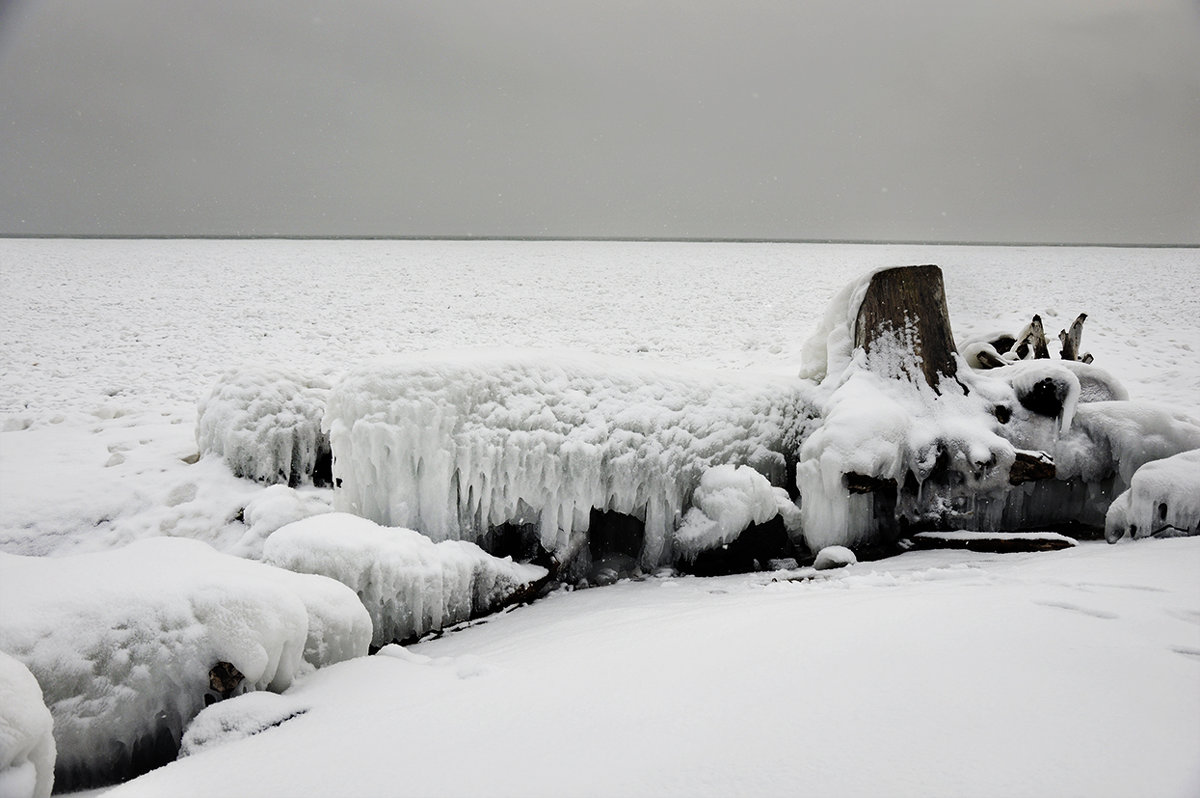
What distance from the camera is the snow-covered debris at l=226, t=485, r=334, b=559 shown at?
5.50 m

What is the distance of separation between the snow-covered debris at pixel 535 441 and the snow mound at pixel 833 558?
0.97 m

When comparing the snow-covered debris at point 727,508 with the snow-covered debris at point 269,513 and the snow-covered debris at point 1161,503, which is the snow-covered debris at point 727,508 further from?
the snow-covered debris at point 269,513

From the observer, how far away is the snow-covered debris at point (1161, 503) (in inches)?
176

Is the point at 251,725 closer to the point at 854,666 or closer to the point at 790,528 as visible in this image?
the point at 854,666

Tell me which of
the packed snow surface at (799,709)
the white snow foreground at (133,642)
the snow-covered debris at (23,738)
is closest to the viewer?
the packed snow surface at (799,709)

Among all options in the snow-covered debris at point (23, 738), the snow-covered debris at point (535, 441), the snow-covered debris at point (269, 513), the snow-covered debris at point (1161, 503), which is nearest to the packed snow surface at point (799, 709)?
the snow-covered debris at point (23, 738)

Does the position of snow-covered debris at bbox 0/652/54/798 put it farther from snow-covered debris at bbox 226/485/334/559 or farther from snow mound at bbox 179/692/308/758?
snow-covered debris at bbox 226/485/334/559

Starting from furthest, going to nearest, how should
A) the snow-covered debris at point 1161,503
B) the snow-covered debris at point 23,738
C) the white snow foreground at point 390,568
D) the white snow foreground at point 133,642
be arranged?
the snow-covered debris at point 1161,503
the white snow foreground at point 390,568
the white snow foreground at point 133,642
the snow-covered debris at point 23,738

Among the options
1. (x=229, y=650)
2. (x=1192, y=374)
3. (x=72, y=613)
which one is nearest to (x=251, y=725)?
(x=229, y=650)

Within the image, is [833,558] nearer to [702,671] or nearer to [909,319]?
[909,319]

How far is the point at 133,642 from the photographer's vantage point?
2.64 m

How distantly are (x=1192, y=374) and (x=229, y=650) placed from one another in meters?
12.7

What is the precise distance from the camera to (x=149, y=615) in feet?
8.90

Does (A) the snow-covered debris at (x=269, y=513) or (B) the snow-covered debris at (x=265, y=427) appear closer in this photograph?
(A) the snow-covered debris at (x=269, y=513)
